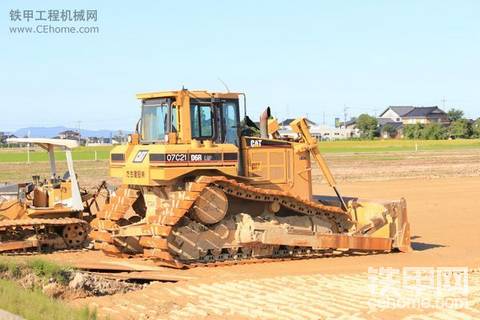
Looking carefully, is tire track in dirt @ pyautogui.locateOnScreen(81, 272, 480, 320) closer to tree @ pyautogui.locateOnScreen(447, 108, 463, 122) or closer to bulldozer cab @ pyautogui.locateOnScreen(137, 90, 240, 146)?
bulldozer cab @ pyautogui.locateOnScreen(137, 90, 240, 146)

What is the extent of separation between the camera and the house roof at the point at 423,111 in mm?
156250

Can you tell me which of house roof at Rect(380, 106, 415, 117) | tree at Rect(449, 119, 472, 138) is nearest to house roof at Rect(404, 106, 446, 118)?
house roof at Rect(380, 106, 415, 117)

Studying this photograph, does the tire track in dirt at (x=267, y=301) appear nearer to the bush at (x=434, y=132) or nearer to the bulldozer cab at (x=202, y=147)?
the bulldozer cab at (x=202, y=147)

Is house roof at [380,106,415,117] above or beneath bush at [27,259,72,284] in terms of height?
above

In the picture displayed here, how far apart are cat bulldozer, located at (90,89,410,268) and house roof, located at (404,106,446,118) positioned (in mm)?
143683

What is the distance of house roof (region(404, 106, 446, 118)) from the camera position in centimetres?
15625

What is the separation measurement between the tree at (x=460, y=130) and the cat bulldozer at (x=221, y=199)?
103m

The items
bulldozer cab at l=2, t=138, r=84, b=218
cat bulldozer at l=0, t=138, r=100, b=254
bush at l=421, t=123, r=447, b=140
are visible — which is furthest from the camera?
bush at l=421, t=123, r=447, b=140

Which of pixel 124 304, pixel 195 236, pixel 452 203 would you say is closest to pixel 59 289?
pixel 124 304

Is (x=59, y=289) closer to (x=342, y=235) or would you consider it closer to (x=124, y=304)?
(x=124, y=304)

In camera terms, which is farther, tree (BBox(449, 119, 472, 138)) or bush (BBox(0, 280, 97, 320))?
tree (BBox(449, 119, 472, 138))

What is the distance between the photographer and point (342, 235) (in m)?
15.9

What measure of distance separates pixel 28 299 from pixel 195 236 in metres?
5.97

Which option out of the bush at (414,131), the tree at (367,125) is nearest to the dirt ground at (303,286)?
the bush at (414,131)
